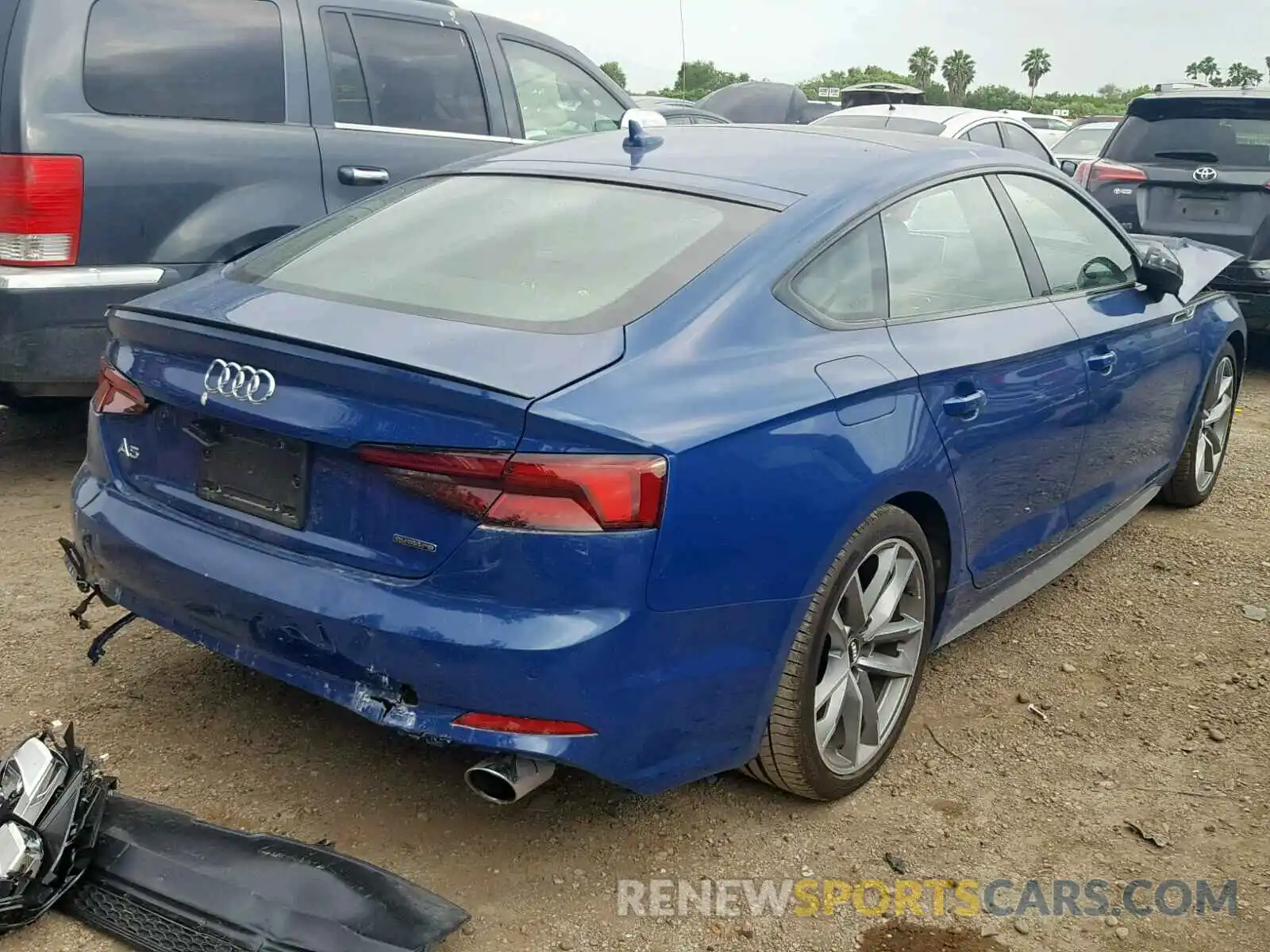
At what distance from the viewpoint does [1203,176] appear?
24.8 ft

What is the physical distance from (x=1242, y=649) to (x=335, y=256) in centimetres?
303

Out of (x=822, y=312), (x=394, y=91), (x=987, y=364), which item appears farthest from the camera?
(x=394, y=91)

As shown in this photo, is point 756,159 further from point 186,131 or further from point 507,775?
point 186,131

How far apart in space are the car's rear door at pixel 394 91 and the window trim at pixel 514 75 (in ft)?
0.34

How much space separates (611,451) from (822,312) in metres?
0.83

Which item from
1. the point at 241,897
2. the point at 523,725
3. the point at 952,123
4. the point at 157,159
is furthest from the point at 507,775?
the point at 952,123

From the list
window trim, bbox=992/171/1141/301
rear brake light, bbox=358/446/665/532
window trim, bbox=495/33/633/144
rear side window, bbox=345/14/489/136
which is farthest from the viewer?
window trim, bbox=495/33/633/144

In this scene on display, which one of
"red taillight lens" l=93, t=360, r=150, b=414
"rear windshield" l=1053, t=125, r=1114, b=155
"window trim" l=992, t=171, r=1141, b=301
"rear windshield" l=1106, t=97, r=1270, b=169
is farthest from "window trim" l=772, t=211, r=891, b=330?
"rear windshield" l=1053, t=125, r=1114, b=155

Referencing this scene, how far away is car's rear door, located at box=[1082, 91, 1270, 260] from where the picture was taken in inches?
292

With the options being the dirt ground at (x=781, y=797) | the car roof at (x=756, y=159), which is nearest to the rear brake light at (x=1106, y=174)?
the car roof at (x=756, y=159)

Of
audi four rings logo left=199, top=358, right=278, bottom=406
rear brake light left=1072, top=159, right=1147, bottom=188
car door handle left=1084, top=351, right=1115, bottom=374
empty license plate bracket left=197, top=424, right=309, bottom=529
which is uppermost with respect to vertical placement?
rear brake light left=1072, top=159, right=1147, bottom=188

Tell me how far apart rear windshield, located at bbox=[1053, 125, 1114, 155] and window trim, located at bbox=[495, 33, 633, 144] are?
9995 millimetres

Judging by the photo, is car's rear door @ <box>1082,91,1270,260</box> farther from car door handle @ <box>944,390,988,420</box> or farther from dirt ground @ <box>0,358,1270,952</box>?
car door handle @ <box>944,390,988,420</box>

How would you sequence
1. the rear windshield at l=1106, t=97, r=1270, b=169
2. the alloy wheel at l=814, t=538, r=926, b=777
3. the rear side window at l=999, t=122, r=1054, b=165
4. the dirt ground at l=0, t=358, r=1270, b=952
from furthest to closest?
the rear side window at l=999, t=122, r=1054, b=165, the rear windshield at l=1106, t=97, r=1270, b=169, the alloy wheel at l=814, t=538, r=926, b=777, the dirt ground at l=0, t=358, r=1270, b=952
